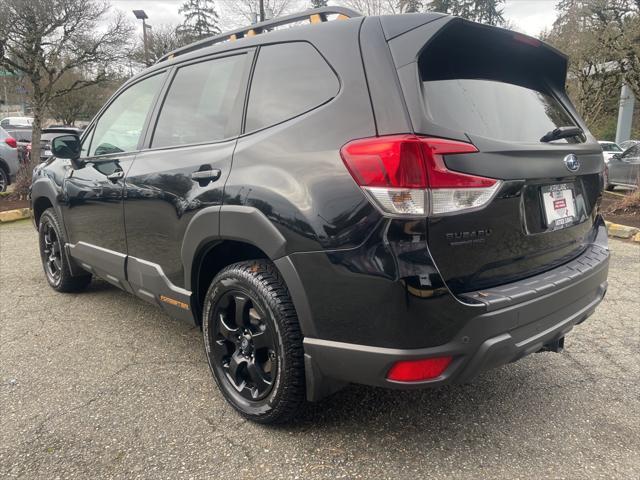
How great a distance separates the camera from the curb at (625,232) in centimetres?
660

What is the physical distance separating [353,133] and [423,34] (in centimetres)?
47

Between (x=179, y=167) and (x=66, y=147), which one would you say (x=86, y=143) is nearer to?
(x=66, y=147)

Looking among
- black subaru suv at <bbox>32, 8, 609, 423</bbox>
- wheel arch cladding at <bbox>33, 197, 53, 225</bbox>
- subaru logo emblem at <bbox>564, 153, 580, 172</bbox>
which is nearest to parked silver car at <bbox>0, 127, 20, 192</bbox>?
wheel arch cladding at <bbox>33, 197, 53, 225</bbox>

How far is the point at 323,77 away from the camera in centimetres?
203

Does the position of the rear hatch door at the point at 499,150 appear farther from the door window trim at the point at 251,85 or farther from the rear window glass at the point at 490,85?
the door window trim at the point at 251,85

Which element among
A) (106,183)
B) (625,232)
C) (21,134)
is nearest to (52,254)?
(106,183)

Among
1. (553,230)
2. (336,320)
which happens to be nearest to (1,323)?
(336,320)

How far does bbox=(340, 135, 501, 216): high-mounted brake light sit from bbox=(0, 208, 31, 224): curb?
26.6ft

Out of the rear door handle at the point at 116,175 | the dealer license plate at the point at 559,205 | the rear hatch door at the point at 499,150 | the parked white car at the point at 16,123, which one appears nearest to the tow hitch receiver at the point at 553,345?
the rear hatch door at the point at 499,150

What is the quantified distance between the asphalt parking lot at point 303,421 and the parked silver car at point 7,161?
8467 mm

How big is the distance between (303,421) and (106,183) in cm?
202

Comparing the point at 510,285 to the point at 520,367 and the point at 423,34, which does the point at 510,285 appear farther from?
the point at 520,367

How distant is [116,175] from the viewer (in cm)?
309

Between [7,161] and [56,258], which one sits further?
[7,161]
